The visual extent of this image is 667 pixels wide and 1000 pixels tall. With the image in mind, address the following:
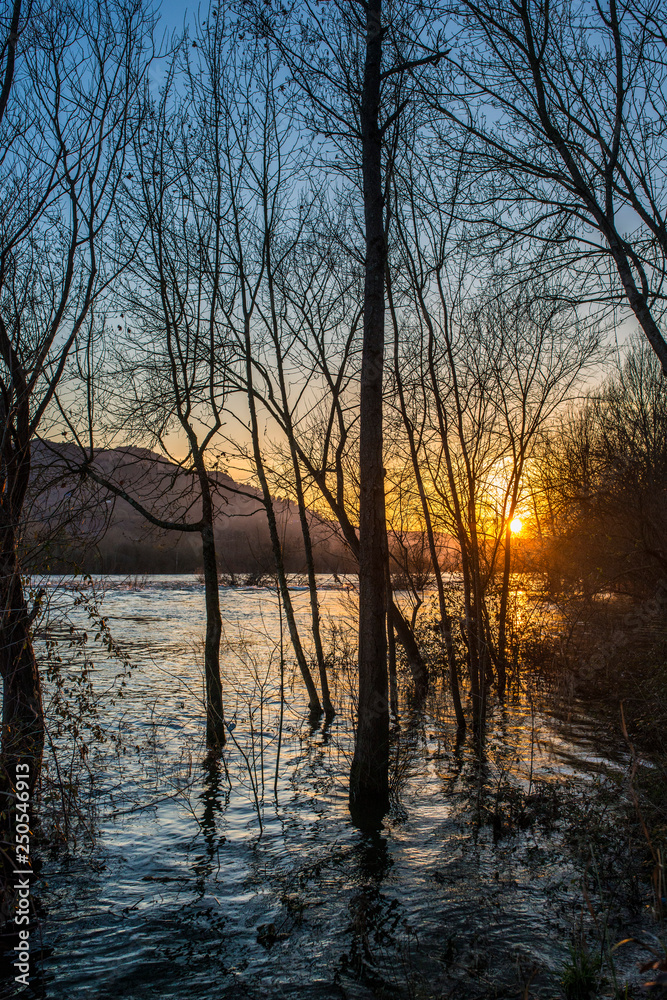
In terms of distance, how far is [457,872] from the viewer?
5703 millimetres

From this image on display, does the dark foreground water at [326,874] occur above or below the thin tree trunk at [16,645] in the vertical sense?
below

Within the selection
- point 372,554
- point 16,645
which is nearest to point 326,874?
point 372,554

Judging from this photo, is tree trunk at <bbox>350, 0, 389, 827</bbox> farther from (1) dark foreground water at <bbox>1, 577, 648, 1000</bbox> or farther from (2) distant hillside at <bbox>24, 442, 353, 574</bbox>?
(2) distant hillside at <bbox>24, 442, 353, 574</bbox>

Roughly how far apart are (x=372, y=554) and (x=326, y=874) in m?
3.00

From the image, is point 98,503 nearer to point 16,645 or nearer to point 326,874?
point 16,645

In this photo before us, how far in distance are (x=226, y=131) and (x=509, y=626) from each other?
46.7ft

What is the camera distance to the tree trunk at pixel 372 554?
20.9 ft

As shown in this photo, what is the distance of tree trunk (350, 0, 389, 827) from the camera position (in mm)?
6379

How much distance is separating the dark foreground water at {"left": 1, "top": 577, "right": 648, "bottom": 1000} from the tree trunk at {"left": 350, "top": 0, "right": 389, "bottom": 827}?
1.96ft

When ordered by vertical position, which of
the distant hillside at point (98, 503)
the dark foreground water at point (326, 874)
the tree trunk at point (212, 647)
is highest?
the distant hillside at point (98, 503)

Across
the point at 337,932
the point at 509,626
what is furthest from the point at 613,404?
the point at 337,932

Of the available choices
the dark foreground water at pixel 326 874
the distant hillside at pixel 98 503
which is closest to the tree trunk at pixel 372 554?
the dark foreground water at pixel 326 874

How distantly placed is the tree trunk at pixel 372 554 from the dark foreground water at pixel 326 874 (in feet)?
1.96

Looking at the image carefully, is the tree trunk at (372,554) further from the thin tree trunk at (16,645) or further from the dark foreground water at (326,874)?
the thin tree trunk at (16,645)
